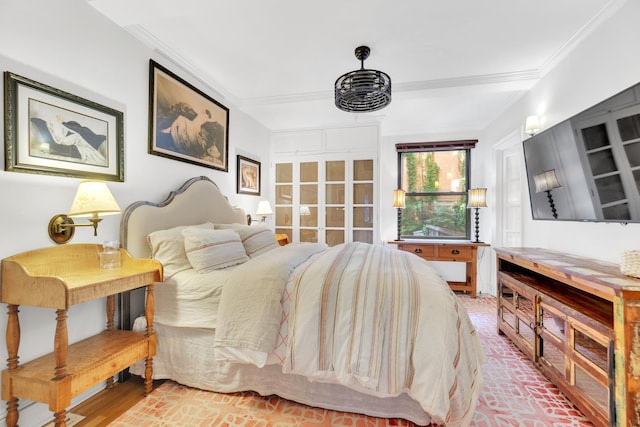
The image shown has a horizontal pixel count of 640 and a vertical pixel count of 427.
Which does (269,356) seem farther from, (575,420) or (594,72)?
(594,72)

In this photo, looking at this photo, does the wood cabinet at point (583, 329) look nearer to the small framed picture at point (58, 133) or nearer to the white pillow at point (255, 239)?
the white pillow at point (255, 239)

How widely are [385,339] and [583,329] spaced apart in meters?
1.11

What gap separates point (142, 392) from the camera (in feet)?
6.02

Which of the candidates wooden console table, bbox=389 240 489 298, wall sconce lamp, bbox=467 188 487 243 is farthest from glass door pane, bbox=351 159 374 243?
wall sconce lamp, bbox=467 188 487 243

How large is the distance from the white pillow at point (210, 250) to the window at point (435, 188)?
10.8 feet

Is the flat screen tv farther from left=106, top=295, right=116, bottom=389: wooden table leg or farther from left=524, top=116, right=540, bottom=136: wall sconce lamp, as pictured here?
left=106, top=295, right=116, bottom=389: wooden table leg

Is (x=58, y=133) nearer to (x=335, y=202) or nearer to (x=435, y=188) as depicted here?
(x=335, y=202)

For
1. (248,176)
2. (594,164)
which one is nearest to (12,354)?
(248,176)

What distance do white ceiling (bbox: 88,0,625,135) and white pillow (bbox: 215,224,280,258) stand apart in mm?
1602

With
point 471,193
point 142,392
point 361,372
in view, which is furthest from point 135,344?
point 471,193

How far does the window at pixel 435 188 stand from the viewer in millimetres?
4516

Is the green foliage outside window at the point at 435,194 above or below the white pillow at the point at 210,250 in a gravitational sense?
above

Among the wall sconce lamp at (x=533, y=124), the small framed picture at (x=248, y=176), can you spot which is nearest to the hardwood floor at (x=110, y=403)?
the small framed picture at (x=248, y=176)

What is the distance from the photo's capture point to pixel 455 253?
3961 millimetres
